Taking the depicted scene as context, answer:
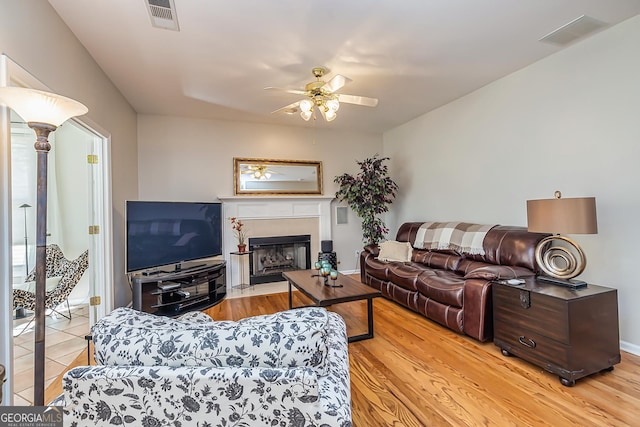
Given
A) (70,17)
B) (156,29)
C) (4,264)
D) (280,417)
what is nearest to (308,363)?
(280,417)

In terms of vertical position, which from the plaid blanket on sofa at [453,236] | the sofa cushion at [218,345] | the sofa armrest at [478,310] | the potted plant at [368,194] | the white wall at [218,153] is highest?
the white wall at [218,153]

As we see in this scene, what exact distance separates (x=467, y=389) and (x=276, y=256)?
3.74m

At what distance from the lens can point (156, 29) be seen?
8.07 ft

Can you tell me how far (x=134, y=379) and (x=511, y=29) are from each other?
3.46 meters

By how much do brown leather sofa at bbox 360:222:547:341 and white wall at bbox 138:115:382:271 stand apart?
194cm

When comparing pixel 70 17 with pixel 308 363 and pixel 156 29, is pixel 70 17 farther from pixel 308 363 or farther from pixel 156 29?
pixel 308 363

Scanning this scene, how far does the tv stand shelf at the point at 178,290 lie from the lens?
319 cm

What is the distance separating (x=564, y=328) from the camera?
210cm

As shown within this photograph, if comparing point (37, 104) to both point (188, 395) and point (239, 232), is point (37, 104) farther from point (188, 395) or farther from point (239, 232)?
point (239, 232)

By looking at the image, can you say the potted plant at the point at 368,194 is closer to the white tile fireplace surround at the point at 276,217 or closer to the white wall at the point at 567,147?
the white tile fireplace surround at the point at 276,217

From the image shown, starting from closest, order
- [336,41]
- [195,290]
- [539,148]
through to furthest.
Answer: [336,41], [539,148], [195,290]

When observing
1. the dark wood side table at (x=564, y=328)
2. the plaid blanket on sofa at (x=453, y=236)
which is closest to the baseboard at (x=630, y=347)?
→ the dark wood side table at (x=564, y=328)

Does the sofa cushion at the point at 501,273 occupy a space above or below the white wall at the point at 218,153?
below

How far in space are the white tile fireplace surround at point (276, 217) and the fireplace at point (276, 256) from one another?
0.30 ft
